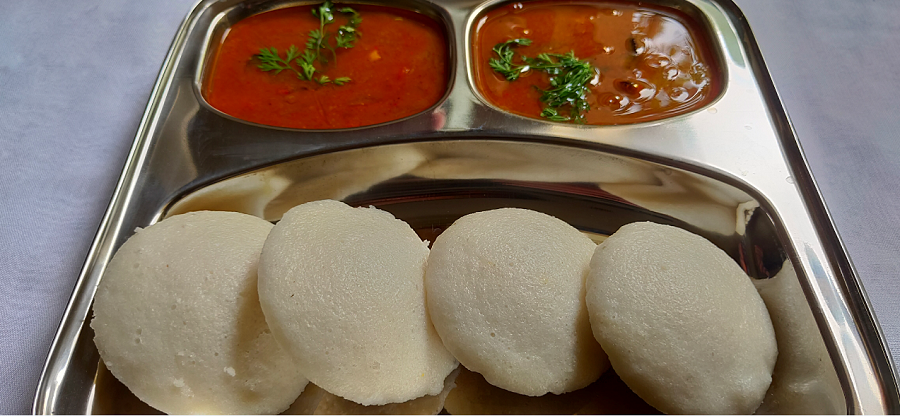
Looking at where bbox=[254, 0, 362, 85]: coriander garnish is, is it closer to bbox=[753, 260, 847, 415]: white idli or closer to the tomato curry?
the tomato curry

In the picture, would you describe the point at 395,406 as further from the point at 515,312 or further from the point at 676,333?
the point at 676,333

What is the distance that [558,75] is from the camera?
88.2 inches

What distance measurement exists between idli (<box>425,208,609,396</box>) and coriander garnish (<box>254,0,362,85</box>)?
1.21m

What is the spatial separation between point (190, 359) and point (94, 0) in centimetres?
237

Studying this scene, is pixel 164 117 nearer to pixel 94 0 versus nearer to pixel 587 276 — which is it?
pixel 94 0

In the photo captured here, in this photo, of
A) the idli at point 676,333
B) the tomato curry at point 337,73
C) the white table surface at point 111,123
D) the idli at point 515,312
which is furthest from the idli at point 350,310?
the white table surface at point 111,123

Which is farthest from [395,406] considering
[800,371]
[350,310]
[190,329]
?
[800,371]

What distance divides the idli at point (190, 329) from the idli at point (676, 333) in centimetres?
84

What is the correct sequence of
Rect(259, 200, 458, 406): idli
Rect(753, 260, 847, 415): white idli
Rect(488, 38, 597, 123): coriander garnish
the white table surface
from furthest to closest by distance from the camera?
Rect(488, 38, 597, 123): coriander garnish, the white table surface, Rect(753, 260, 847, 415): white idli, Rect(259, 200, 458, 406): idli

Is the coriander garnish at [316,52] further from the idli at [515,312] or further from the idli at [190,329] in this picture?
the idli at [515,312]

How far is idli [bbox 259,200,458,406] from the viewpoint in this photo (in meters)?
1.23

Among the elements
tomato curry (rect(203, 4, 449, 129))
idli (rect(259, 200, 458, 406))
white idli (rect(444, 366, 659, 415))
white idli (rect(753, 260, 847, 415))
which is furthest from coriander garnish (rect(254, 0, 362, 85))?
white idli (rect(753, 260, 847, 415))

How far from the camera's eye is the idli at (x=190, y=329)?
4.31 ft

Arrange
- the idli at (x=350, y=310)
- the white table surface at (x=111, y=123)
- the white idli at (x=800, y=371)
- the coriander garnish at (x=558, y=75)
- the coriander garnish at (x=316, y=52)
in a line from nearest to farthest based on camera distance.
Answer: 1. the idli at (x=350, y=310)
2. the white idli at (x=800, y=371)
3. the white table surface at (x=111, y=123)
4. the coriander garnish at (x=558, y=75)
5. the coriander garnish at (x=316, y=52)
